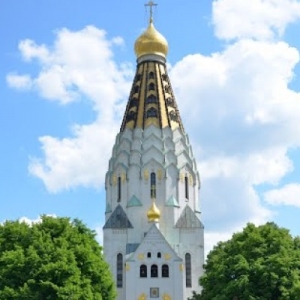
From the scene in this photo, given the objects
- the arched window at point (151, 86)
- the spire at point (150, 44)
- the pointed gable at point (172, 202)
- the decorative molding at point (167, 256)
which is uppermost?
the spire at point (150, 44)

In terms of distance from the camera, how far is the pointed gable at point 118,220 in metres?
57.4

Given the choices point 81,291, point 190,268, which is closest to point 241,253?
point 81,291

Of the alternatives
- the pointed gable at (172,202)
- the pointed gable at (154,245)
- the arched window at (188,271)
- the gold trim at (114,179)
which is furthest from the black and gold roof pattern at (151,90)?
the arched window at (188,271)

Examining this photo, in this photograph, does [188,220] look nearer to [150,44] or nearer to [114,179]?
[114,179]

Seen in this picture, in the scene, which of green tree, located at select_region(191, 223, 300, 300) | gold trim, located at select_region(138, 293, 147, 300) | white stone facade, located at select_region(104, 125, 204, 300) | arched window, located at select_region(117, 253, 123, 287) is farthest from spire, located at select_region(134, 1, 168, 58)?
green tree, located at select_region(191, 223, 300, 300)

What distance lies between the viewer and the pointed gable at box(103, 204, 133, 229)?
57375mm

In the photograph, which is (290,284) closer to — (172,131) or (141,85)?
(172,131)

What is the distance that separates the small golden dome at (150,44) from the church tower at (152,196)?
2cm

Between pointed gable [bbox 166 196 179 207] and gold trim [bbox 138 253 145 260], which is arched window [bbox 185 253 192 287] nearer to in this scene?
gold trim [bbox 138 253 145 260]

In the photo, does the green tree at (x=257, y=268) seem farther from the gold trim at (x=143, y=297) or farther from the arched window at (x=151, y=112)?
the arched window at (x=151, y=112)

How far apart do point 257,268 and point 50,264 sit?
33.7 ft

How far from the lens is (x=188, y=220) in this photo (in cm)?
5775

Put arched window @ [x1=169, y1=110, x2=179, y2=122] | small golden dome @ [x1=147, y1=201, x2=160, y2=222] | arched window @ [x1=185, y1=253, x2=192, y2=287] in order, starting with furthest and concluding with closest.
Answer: arched window @ [x1=169, y1=110, x2=179, y2=122], small golden dome @ [x1=147, y1=201, x2=160, y2=222], arched window @ [x1=185, y1=253, x2=192, y2=287]

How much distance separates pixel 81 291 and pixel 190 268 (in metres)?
27.7
